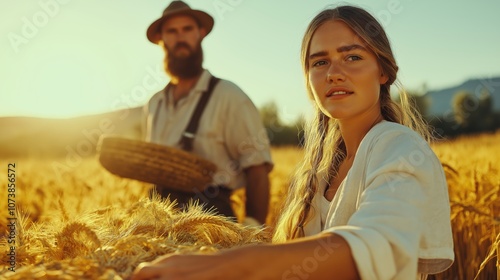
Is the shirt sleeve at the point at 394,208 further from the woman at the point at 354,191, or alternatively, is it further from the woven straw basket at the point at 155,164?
the woven straw basket at the point at 155,164

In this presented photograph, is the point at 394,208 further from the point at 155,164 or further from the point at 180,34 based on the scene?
the point at 180,34

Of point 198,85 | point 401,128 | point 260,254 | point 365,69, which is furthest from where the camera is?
point 198,85

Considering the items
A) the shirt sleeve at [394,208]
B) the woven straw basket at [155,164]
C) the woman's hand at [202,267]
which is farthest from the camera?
the woven straw basket at [155,164]

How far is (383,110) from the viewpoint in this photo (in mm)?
2039

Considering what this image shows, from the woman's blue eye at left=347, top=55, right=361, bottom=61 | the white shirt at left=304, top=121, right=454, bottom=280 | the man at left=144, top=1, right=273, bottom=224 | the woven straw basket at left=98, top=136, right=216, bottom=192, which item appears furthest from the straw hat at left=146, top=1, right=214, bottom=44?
→ the white shirt at left=304, top=121, right=454, bottom=280

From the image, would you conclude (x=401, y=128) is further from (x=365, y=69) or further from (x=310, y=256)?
(x=310, y=256)

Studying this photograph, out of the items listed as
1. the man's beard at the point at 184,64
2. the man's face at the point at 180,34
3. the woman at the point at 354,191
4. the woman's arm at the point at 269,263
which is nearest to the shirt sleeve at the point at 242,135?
the man's beard at the point at 184,64

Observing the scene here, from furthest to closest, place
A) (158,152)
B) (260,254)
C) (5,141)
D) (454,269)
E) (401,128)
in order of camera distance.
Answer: (5,141)
(158,152)
(454,269)
(401,128)
(260,254)

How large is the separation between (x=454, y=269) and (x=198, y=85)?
2.42 metres

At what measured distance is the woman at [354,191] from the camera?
120 cm

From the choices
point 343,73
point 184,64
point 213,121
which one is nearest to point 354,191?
point 343,73

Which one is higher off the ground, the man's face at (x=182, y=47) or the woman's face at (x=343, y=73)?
the man's face at (x=182, y=47)


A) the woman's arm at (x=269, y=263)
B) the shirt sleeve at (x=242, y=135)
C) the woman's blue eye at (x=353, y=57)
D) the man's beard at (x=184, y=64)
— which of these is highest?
the man's beard at (x=184, y=64)

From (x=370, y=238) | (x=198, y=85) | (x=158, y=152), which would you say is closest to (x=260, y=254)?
(x=370, y=238)
